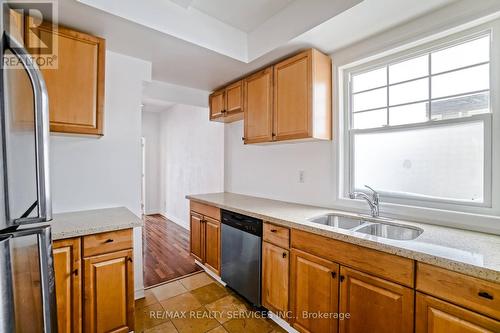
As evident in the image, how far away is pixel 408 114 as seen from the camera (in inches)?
71.7

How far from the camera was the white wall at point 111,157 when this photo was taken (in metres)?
1.95

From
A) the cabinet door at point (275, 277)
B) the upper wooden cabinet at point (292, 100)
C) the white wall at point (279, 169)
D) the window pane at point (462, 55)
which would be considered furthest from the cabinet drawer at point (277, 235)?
the window pane at point (462, 55)

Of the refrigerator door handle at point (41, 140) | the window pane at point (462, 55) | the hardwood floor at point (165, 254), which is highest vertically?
the window pane at point (462, 55)

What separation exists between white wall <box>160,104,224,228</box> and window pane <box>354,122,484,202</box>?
2.19 m

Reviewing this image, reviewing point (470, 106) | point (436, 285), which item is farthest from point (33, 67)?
point (470, 106)

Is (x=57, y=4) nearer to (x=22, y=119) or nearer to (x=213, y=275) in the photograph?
(x=22, y=119)

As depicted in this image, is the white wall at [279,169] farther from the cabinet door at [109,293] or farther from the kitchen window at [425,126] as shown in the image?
the cabinet door at [109,293]

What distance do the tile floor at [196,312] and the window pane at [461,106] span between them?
2062 millimetres

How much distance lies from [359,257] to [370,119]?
1.26 m

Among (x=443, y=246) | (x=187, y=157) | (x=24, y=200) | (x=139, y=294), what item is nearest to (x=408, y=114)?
(x=443, y=246)

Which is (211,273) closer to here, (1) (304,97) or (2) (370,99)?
(1) (304,97)

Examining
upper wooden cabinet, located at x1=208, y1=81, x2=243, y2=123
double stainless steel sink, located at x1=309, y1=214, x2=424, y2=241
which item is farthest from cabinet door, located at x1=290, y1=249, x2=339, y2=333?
upper wooden cabinet, located at x1=208, y1=81, x2=243, y2=123

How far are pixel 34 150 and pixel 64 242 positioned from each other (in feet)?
2.73

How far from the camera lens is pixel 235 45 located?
→ 7.34 feet
